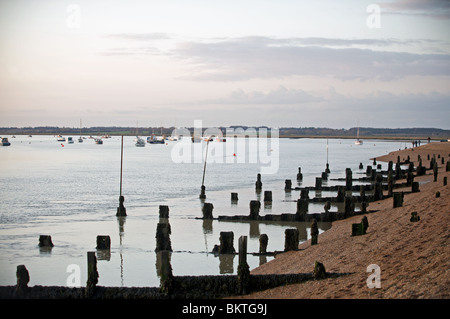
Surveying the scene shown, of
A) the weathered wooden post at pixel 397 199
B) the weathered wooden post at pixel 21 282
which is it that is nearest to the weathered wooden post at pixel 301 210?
the weathered wooden post at pixel 397 199

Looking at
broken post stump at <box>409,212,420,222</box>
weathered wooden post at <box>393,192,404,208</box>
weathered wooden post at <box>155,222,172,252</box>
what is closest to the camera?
broken post stump at <box>409,212,420,222</box>

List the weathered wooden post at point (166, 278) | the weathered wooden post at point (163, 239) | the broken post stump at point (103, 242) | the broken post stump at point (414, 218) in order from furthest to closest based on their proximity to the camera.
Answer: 1. the broken post stump at point (103, 242)
2. the weathered wooden post at point (163, 239)
3. the broken post stump at point (414, 218)
4. the weathered wooden post at point (166, 278)

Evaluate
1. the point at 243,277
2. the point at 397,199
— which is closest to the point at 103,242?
the point at 243,277

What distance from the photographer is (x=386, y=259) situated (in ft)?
53.7

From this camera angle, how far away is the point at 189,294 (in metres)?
15.0

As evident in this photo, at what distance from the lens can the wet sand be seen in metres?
13.4

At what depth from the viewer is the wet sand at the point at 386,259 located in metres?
13.4

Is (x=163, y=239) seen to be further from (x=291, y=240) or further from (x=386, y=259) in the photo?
(x=386, y=259)

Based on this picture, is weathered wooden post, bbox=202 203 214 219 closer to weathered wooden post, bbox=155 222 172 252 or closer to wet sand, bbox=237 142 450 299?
weathered wooden post, bbox=155 222 172 252

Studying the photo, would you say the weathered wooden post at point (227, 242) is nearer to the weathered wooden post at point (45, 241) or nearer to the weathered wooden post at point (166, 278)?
the weathered wooden post at point (45, 241)

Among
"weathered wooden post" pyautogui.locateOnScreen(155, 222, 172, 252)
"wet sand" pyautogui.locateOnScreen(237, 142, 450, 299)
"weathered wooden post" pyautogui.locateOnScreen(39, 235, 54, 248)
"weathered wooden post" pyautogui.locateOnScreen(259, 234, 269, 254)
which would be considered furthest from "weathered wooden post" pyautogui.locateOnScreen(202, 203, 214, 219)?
"weathered wooden post" pyautogui.locateOnScreen(259, 234, 269, 254)

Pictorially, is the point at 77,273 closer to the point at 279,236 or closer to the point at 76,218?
the point at 279,236
